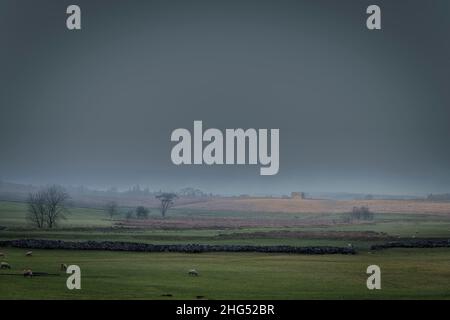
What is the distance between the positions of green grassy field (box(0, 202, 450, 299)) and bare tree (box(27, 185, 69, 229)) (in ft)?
1.13

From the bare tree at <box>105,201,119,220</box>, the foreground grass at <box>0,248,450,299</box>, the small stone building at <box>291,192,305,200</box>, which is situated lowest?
the foreground grass at <box>0,248,450,299</box>

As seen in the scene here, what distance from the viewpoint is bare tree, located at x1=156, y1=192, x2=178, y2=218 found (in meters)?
27.7

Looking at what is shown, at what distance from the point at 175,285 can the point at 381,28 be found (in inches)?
436

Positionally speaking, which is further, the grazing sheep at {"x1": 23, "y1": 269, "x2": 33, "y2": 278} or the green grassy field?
the grazing sheep at {"x1": 23, "y1": 269, "x2": 33, "y2": 278}

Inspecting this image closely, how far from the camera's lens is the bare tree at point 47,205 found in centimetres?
2705

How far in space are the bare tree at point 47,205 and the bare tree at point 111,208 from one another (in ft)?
5.01

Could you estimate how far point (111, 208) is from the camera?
28.2 meters

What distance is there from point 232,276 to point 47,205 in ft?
23.2

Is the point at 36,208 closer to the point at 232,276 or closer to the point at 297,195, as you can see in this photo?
the point at 232,276

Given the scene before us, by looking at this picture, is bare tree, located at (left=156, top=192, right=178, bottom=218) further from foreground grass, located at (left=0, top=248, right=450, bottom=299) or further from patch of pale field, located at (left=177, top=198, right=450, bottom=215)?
foreground grass, located at (left=0, top=248, right=450, bottom=299)

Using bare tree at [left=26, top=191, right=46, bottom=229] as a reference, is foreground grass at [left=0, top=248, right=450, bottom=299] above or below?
below

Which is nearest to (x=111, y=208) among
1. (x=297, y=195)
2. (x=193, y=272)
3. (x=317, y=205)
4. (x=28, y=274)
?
(x=28, y=274)

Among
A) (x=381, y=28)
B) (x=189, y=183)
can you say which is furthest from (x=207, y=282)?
(x=381, y=28)

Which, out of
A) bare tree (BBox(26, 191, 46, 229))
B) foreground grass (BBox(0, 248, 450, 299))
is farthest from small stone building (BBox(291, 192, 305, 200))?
bare tree (BBox(26, 191, 46, 229))
